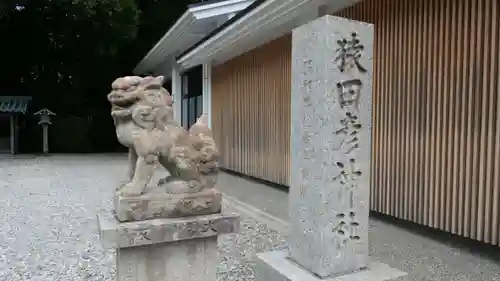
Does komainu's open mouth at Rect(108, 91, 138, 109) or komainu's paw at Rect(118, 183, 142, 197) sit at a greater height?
komainu's open mouth at Rect(108, 91, 138, 109)

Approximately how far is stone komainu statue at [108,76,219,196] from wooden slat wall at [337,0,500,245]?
2.84 m

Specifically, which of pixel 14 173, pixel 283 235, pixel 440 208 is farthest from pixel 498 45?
pixel 14 173

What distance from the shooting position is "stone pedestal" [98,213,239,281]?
2475mm

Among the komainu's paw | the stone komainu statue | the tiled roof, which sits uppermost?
the tiled roof

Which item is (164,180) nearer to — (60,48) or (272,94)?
(272,94)

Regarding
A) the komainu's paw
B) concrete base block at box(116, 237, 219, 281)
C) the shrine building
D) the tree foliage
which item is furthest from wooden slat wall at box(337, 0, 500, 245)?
the tree foliage

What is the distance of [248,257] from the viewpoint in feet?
13.2

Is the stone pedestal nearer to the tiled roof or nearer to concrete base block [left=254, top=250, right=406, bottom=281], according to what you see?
concrete base block [left=254, top=250, right=406, bottom=281]

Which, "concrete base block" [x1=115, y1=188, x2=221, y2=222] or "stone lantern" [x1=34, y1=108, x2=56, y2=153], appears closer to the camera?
"concrete base block" [x1=115, y1=188, x2=221, y2=222]

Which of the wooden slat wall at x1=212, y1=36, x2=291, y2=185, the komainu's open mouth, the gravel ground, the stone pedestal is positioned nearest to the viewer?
the stone pedestal

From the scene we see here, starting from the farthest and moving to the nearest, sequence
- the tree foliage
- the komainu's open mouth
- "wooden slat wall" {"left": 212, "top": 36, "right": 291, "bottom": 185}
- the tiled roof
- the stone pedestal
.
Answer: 1. the tree foliage
2. the tiled roof
3. "wooden slat wall" {"left": 212, "top": 36, "right": 291, "bottom": 185}
4. the komainu's open mouth
5. the stone pedestal

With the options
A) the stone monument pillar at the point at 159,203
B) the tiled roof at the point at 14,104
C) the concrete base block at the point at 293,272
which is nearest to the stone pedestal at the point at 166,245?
the stone monument pillar at the point at 159,203

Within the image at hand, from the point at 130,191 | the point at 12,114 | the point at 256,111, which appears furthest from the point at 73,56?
the point at 130,191

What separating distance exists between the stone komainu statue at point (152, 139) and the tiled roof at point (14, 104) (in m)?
16.9
